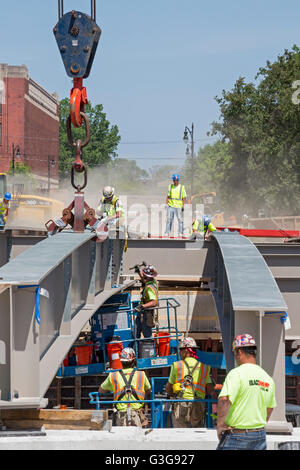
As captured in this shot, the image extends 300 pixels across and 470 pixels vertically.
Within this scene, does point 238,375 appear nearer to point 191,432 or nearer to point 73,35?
point 191,432

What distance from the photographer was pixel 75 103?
10.4 m

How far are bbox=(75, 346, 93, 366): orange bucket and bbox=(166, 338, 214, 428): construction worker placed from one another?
510 cm

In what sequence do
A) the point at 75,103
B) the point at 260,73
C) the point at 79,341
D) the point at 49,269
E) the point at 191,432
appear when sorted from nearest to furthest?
the point at 191,432 < the point at 49,269 < the point at 75,103 < the point at 79,341 < the point at 260,73

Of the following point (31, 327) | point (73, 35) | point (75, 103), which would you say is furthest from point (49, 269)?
point (73, 35)

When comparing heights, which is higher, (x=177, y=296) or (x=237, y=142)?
(x=237, y=142)

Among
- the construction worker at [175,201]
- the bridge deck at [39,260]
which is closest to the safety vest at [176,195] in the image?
the construction worker at [175,201]

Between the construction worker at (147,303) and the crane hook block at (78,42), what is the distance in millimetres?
5131

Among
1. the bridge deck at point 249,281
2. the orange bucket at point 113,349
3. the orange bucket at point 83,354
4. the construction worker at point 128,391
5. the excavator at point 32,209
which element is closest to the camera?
the bridge deck at point 249,281

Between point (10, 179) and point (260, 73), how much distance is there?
2744 cm

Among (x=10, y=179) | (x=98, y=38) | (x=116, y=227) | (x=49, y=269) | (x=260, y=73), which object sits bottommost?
(x=49, y=269)

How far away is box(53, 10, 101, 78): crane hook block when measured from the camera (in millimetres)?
10484

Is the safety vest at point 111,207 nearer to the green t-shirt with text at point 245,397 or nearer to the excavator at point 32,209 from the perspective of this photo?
the green t-shirt with text at point 245,397

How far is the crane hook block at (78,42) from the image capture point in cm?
1048

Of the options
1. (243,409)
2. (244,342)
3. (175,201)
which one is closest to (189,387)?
(244,342)
